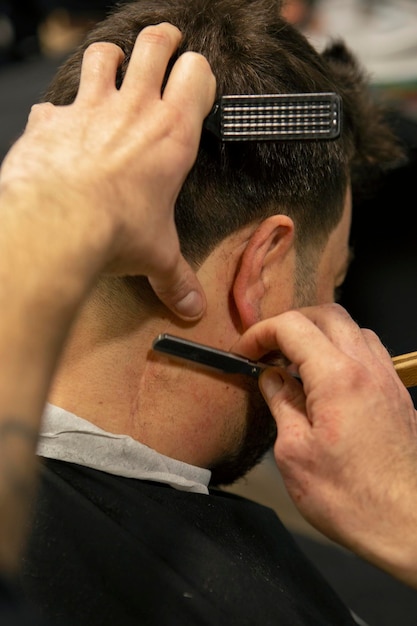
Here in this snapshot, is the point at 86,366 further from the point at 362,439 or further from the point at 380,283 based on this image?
the point at 380,283

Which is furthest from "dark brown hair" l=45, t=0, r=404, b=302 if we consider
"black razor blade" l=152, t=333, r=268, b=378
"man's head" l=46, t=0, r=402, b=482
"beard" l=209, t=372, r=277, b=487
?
"beard" l=209, t=372, r=277, b=487

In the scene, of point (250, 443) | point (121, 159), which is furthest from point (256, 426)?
point (121, 159)

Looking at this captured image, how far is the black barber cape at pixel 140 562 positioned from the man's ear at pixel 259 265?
262mm

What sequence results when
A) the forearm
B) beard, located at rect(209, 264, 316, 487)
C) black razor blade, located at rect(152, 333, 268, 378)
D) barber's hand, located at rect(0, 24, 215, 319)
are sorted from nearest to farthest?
the forearm < barber's hand, located at rect(0, 24, 215, 319) < black razor blade, located at rect(152, 333, 268, 378) < beard, located at rect(209, 264, 316, 487)

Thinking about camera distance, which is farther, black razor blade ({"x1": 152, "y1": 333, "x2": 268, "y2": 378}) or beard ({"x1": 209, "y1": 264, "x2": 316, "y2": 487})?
beard ({"x1": 209, "y1": 264, "x2": 316, "y2": 487})

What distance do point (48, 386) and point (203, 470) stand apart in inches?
19.6

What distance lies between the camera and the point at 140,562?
971mm

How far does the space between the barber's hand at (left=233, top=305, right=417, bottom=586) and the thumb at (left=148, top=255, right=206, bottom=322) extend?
11 centimetres

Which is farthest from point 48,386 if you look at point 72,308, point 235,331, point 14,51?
point 14,51

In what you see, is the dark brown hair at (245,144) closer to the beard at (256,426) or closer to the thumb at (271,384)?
the beard at (256,426)

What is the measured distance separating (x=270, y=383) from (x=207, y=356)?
86mm

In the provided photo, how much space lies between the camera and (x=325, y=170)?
1146mm

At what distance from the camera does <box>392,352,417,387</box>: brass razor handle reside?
1089 millimetres

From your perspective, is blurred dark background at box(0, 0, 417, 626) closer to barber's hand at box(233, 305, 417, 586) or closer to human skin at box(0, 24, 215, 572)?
barber's hand at box(233, 305, 417, 586)
